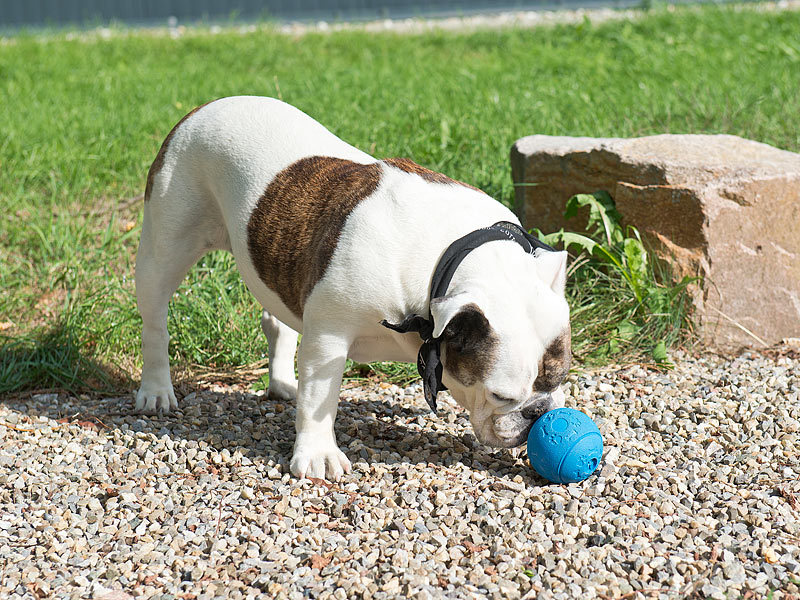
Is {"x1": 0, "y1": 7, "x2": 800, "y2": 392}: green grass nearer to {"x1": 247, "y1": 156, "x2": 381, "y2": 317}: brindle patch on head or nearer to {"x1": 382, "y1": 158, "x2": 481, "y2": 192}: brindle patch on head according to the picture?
{"x1": 247, "y1": 156, "x2": 381, "y2": 317}: brindle patch on head

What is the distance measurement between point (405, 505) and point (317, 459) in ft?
1.40

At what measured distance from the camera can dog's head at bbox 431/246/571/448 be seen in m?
3.13

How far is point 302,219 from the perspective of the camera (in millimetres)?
3682

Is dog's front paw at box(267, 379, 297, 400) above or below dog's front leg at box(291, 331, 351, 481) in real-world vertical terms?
below

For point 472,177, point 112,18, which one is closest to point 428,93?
point 472,177

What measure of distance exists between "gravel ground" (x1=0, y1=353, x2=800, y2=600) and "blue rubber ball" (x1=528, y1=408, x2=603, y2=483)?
79mm

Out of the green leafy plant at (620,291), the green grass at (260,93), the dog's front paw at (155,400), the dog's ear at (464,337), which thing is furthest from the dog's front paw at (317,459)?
the green leafy plant at (620,291)

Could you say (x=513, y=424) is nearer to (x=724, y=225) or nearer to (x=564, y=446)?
(x=564, y=446)

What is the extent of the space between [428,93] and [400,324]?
5651mm

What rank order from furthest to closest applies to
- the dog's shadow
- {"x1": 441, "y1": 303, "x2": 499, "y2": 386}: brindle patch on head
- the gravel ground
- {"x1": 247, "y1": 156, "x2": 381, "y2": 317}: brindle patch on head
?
the dog's shadow → {"x1": 247, "y1": 156, "x2": 381, "y2": 317}: brindle patch on head → {"x1": 441, "y1": 303, "x2": 499, "y2": 386}: brindle patch on head → the gravel ground

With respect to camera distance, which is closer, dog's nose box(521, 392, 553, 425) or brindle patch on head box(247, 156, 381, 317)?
dog's nose box(521, 392, 553, 425)

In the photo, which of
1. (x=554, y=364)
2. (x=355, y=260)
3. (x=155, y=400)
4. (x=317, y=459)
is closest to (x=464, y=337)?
(x=554, y=364)

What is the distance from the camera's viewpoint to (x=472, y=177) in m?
6.27

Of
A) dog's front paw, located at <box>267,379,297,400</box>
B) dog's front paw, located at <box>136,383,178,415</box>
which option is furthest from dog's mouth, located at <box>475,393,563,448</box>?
dog's front paw, located at <box>136,383,178,415</box>
